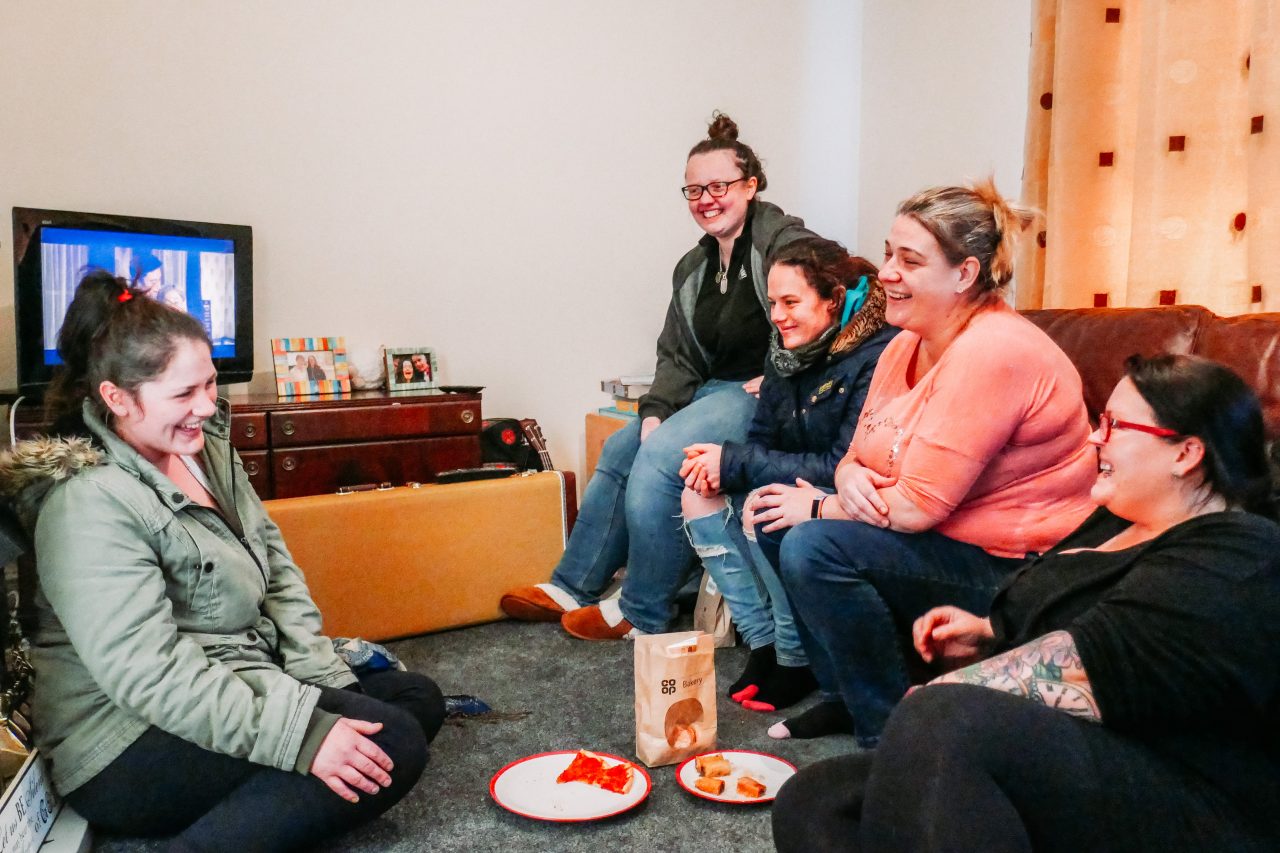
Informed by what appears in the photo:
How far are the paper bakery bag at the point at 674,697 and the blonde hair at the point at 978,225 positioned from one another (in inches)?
32.0

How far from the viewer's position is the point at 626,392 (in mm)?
3334

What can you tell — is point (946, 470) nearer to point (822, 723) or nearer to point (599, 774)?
point (822, 723)

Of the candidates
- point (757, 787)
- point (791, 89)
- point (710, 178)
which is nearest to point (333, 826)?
point (757, 787)

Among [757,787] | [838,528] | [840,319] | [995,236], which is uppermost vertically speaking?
[995,236]

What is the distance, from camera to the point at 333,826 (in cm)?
150

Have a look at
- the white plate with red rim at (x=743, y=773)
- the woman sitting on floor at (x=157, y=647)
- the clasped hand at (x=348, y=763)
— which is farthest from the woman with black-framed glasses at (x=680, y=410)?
the clasped hand at (x=348, y=763)

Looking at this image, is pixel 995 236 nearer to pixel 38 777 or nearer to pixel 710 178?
pixel 710 178

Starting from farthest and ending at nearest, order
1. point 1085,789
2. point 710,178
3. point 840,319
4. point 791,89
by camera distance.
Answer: point 791,89 < point 710,178 < point 840,319 < point 1085,789

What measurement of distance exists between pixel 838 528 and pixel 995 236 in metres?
0.58

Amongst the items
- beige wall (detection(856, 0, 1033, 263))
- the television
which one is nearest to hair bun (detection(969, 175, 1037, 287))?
beige wall (detection(856, 0, 1033, 263))

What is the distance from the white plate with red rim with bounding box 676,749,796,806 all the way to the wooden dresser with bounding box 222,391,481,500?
1.35 meters

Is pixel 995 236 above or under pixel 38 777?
above

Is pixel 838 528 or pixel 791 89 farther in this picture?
pixel 791 89

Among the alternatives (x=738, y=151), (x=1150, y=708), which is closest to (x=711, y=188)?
(x=738, y=151)
